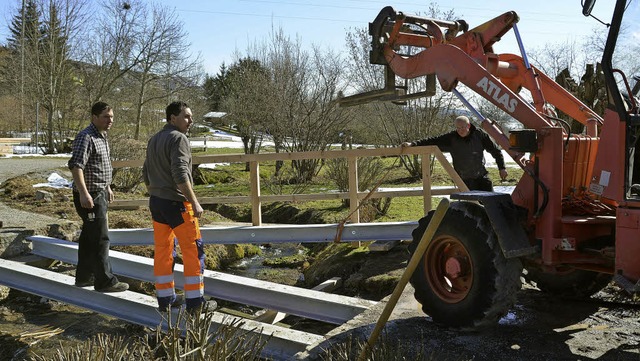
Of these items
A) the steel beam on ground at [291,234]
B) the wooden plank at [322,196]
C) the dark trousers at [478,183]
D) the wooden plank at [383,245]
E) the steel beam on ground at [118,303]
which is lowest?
the steel beam on ground at [118,303]

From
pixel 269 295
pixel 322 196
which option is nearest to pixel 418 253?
pixel 269 295

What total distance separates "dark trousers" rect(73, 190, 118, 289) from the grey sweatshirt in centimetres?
92

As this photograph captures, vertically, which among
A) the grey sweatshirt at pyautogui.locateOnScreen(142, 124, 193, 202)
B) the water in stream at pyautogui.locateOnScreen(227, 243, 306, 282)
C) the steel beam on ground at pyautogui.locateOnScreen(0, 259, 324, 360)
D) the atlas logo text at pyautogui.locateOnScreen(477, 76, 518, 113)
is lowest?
the water in stream at pyautogui.locateOnScreen(227, 243, 306, 282)

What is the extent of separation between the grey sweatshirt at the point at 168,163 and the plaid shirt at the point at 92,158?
850 mm

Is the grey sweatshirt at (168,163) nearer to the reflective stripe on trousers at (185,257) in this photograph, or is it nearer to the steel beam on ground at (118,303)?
the reflective stripe on trousers at (185,257)

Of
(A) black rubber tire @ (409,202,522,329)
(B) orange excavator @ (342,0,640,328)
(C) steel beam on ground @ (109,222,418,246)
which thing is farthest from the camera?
(C) steel beam on ground @ (109,222,418,246)

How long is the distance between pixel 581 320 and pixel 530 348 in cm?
93

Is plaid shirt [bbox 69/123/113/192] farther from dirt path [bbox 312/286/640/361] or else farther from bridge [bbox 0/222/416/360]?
dirt path [bbox 312/286/640/361]

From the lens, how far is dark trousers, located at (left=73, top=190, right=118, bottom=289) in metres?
5.84

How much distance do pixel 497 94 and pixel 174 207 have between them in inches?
111

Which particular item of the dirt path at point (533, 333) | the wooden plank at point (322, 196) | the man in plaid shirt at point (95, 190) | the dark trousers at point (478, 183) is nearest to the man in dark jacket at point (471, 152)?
the dark trousers at point (478, 183)

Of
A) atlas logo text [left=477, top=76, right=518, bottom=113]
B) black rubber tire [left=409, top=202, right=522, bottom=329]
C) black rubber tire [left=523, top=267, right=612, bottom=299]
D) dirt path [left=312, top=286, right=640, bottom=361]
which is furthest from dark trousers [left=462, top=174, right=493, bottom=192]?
black rubber tire [left=409, top=202, right=522, bottom=329]

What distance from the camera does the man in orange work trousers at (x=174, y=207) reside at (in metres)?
5.05

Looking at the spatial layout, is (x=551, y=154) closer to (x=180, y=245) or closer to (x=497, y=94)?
(x=497, y=94)
